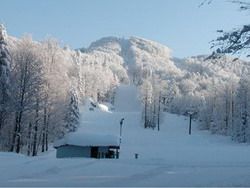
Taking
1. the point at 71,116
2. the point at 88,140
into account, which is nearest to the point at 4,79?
the point at 88,140

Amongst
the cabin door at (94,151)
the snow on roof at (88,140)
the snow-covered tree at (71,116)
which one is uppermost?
the snow-covered tree at (71,116)

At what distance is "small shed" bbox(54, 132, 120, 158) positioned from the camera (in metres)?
45.5

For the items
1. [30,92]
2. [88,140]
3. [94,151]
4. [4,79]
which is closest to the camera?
[4,79]

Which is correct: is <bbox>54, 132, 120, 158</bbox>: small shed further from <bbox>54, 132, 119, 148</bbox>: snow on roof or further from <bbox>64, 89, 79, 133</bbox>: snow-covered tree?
<bbox>64, 89, 79, 133</bbox>: snow-covered tree

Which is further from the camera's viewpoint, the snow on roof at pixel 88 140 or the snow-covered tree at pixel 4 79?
the snow on roof at pixel 88 140

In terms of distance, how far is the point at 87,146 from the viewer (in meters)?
45.7

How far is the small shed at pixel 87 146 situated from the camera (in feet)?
149

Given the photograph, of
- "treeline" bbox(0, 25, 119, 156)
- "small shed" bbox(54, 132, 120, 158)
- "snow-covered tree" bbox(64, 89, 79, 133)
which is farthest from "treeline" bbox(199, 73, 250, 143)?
"small shed" bbox(54, 132, 120, 158)

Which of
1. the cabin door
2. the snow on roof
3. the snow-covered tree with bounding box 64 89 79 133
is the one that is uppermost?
the snow-covered tree with bounding box 64 89 79 133

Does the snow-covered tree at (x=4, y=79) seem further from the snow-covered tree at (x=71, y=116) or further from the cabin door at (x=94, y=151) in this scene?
the snow-covered tree at (x=71, y=116)

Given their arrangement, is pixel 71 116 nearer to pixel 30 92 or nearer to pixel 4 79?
pixel 30 92

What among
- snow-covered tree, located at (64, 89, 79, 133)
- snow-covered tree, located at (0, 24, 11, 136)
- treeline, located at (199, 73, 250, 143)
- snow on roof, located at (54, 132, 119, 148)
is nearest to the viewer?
snow-covered tree, located at (0, 24, 11, 136)

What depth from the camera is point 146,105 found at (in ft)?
332

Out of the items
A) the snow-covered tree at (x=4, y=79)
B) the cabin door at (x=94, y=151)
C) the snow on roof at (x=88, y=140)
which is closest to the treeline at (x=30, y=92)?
the snow-covered tree at (x=4, y=79)
